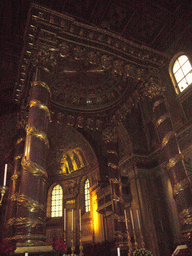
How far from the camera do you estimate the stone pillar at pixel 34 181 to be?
451cm

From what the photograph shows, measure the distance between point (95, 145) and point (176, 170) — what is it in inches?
418

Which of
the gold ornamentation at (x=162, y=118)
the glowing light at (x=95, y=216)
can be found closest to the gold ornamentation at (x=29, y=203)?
the gold ornamentation at (x=162, y=118)

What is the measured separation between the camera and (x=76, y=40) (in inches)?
311

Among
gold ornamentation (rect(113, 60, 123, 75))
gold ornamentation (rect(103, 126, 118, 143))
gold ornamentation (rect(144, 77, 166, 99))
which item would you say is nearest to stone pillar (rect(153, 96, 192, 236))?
gold ornamentation (rect(144, 77, 166, 99))

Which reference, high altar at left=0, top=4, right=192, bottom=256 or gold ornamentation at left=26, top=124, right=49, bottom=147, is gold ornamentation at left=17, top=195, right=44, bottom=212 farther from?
gold ornamentation at left=26, top=124, right=49, bottom=147

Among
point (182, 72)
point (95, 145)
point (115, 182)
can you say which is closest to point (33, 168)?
point (115, 182)

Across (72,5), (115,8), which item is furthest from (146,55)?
(72,5)

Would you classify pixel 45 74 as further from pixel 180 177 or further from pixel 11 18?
Answer: pixel 180 177

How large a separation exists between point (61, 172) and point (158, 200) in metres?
10.6

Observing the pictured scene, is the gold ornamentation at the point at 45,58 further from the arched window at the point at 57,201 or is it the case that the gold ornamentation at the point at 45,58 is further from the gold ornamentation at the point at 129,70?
the arched window at the point at 57,201

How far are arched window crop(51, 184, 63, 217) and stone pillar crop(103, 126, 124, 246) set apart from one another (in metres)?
10.1

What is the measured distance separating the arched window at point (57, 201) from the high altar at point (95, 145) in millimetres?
96

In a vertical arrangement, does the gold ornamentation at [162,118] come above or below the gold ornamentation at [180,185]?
above

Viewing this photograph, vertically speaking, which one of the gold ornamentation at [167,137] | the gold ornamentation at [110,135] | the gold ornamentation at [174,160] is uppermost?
the gold ornamentation at [110,135]
